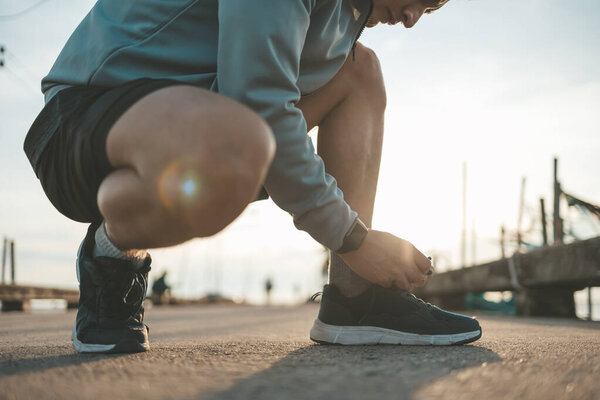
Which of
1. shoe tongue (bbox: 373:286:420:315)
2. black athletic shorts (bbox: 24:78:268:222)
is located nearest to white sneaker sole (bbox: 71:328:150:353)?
black athletic shorts (bbox: 24:78:268:222)

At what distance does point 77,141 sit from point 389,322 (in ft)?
3.58

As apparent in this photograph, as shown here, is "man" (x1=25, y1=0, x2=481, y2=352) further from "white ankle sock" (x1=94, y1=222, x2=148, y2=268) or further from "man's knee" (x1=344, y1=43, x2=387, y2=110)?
"man's knee" (x1=344, y1=43, x2=387, y2=110)

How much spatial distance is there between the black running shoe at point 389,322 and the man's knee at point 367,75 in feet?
2.53

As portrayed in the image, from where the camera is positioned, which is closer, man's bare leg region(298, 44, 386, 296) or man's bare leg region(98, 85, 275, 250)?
man's bare leg region(98, 85, 275, 250)

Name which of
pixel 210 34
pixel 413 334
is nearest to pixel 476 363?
pixel 413 334

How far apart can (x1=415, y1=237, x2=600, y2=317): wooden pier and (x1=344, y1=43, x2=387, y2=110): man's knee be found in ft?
9.02

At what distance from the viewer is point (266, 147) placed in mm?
1175


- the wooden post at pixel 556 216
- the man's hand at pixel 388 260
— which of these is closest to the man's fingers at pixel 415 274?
the man's hand at pixel 388 260

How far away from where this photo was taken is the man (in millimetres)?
1169

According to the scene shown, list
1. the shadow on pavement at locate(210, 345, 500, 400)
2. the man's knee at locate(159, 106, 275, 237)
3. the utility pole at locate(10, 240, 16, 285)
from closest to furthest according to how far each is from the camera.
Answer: the shadow on pavement at locate(210, 345, 500, 400), the man's knee at locate(159, 106, 275, 237), the utility pole at locate(10, 240, 16, 285)

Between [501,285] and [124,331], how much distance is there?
4886mm

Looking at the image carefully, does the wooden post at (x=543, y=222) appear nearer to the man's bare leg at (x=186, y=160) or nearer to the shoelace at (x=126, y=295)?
the shoelace at (x=126, y=295)

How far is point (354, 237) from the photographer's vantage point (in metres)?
1.51

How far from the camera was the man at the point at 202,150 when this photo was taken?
1.17m
